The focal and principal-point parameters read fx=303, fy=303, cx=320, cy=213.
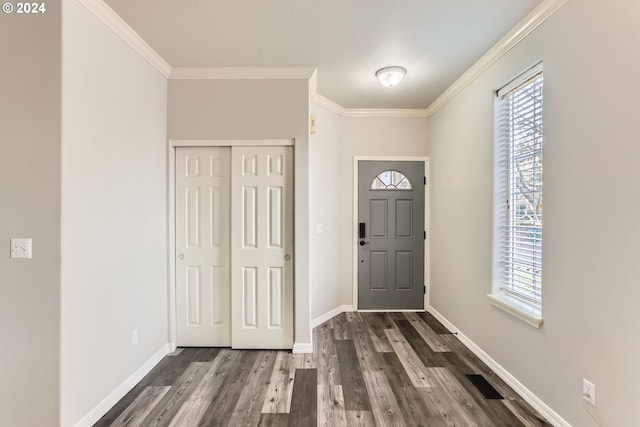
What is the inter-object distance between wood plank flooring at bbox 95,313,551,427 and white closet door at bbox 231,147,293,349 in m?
0.24

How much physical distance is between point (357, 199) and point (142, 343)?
281 cm

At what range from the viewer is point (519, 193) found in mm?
2367

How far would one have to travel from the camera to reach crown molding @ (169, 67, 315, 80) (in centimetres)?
288

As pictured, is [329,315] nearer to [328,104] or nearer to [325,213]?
[325,213]

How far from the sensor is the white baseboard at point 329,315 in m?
3.56

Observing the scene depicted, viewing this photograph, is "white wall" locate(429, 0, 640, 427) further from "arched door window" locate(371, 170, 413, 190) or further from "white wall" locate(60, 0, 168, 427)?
"white wall" locate(60, 0, 168, 427)

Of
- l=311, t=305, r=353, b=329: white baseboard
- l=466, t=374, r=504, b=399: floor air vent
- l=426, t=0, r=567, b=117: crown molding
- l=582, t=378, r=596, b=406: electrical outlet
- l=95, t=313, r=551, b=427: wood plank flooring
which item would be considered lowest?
l=95, t=313, r=551, b=427: wood plank flooring

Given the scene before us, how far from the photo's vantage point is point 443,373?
8.27 feet

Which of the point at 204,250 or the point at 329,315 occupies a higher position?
the point at 204,250

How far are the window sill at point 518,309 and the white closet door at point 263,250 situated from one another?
1.81m

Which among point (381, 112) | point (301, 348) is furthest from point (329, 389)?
point (381, 112)

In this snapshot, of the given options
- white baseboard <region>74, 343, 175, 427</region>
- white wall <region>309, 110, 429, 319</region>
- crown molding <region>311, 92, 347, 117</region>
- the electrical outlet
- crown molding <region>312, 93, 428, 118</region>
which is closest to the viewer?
the electrical outlet

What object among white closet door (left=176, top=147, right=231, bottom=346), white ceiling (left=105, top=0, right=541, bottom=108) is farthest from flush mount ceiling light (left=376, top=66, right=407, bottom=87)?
white closet door (left=176, top=147, right=231, bottom=346)

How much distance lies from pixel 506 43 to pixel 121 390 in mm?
3887
